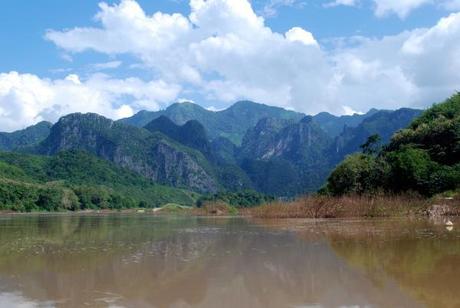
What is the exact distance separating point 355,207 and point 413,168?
10892mm

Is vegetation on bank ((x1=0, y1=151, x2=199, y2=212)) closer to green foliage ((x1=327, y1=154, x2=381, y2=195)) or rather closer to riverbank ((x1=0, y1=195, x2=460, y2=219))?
green foliage ((x1=327, y1=154, x2=381, y2=195))

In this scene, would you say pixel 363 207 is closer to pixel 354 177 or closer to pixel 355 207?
pixel 355 207

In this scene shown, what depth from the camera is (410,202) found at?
39844mm

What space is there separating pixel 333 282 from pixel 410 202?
30.9m

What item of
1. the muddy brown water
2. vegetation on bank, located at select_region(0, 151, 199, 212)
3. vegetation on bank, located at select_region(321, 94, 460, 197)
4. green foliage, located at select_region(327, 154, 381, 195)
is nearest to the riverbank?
vegetation on bank, located at select_region(321, 94, 460, 197)

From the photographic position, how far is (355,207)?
1585 inches

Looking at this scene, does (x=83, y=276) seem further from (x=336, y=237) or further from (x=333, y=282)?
(x=336, y=237)

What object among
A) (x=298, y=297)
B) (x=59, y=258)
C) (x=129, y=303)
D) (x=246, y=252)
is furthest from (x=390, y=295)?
(x=59, y=258)

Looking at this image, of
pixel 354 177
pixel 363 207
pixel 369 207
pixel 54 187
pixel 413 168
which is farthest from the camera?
pixel 54 187

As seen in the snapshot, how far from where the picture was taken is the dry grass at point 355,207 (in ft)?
126

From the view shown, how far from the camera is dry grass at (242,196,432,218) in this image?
1513 inches

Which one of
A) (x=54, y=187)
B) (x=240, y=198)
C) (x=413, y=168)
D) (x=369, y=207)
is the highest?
(x=54, y=187)

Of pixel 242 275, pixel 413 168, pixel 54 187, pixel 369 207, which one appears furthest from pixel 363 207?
pixel 54 187

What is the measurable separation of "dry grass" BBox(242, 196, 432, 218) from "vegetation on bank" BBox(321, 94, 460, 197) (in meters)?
4.91
